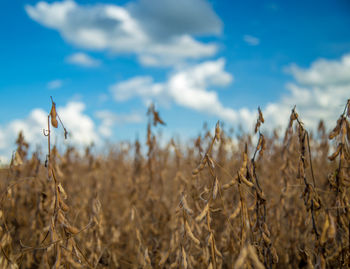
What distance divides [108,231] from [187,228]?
7.36ft

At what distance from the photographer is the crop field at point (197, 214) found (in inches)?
52.2

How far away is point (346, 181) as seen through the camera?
152 cm

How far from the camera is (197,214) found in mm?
2156

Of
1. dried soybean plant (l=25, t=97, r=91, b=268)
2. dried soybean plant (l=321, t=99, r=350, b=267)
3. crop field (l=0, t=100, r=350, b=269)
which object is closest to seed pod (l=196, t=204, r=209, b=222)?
crop field (l=0, t=100, r=350, b=269)

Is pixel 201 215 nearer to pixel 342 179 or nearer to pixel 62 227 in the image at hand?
pixel 62 227

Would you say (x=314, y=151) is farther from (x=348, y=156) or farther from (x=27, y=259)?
(x=27, y=259)

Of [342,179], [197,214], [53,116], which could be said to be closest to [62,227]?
[53,116]

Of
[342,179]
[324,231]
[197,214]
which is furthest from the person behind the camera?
[197,214]

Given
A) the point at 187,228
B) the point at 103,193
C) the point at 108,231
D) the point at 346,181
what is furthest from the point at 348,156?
the point at 103,193

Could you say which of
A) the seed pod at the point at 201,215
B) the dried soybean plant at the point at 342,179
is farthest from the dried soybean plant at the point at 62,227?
the dried soybean plant at the point at 342,179

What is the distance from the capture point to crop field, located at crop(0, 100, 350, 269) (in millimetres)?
1326

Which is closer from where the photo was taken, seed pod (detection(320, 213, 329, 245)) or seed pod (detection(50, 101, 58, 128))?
seed pod (detection(320, 213, 329, 245))

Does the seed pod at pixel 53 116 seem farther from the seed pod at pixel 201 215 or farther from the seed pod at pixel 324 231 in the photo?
the seed pod at pixel 324 231

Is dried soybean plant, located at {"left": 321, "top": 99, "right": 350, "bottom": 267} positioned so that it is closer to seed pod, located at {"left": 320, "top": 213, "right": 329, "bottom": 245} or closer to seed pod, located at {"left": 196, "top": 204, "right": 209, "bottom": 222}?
seed pod, located at {"left": 320, "top": 213, "right": 329, "bottom": 245}
